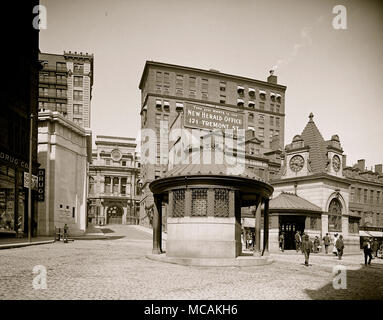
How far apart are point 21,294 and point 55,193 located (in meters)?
33.8

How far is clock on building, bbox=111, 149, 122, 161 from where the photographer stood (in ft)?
328

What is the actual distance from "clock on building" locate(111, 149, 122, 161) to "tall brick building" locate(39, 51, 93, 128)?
21.6m

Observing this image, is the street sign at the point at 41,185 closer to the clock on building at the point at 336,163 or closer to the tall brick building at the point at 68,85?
the clock on building at the point at 336,163

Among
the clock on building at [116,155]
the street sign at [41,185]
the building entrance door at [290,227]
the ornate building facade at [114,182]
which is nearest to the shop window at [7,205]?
the street sign at [41,185]

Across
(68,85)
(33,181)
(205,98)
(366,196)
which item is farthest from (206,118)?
(68,85)

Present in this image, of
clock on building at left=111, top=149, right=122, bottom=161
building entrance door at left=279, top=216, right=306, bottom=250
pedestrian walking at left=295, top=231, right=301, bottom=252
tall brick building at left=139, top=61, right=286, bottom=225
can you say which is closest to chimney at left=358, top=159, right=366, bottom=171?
tall brick building at left=139, top=61, right=286, bottom=225

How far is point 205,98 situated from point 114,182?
38.9 m

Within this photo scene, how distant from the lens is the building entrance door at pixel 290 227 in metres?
31.6

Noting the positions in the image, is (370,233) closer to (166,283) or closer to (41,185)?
(41,185)

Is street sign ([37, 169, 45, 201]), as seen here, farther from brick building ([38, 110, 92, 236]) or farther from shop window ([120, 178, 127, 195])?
shop window ([120, 178, 127, 195])

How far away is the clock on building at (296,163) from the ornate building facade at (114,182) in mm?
66331

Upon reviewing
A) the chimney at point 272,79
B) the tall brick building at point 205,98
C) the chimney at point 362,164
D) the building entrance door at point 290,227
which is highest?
the chimney at point 272,79

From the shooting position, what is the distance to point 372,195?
56.2m
